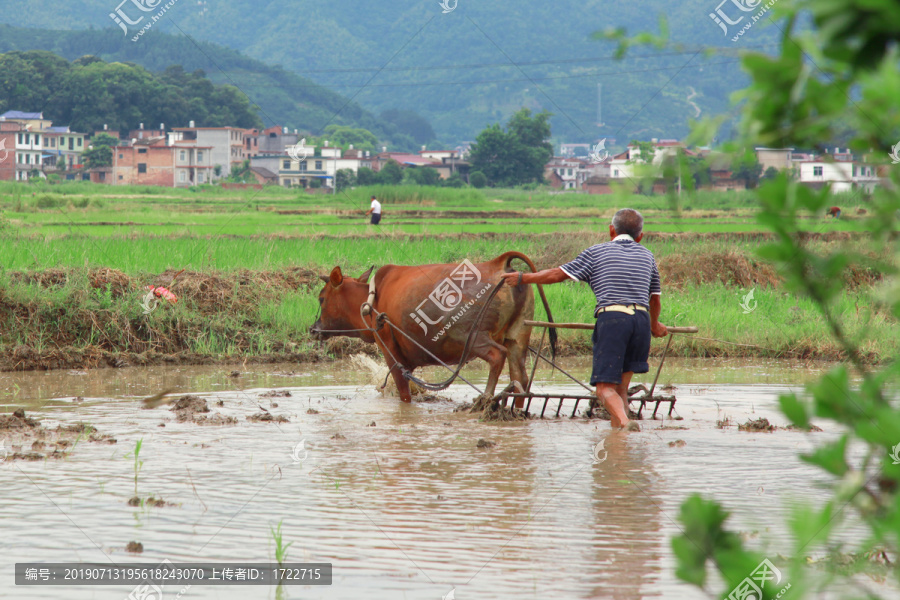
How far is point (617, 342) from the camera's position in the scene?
616cm

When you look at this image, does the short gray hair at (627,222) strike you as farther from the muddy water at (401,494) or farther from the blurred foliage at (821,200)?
the blurred foliage at (821,200)

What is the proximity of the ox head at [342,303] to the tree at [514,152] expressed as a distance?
60.7 meters

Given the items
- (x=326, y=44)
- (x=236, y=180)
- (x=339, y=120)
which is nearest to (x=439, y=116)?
(x=326, y=44)

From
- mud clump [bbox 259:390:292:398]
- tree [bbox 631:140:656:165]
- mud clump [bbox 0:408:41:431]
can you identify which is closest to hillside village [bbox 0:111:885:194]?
mud clump [bbox 259:390:292:398]

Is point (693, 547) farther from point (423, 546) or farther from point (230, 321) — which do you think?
point (230, 321)

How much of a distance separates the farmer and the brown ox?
86 centimetres

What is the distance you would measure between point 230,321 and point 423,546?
7.27 metres

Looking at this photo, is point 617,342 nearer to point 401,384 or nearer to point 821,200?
point 401,384

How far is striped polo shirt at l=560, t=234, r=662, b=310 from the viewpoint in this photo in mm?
6203

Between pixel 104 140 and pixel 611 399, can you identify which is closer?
pixel 611 399

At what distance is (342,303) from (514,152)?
61.6m

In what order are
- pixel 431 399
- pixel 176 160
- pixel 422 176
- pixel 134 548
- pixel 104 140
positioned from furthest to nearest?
pixel 104 140
pixel 176 160
pixel 422 176
pixel 431 399
pixel 134 548

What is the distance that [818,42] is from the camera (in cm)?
118

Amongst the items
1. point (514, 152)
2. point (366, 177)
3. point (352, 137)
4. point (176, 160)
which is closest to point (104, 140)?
point (176, 160)
